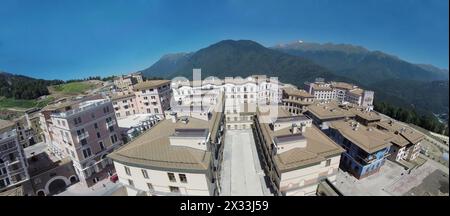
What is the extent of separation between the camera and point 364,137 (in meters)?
20.9

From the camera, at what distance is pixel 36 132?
2720 centimetres

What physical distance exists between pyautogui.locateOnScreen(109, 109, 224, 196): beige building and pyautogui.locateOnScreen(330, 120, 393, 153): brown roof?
15.4 m

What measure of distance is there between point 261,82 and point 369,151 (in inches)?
843

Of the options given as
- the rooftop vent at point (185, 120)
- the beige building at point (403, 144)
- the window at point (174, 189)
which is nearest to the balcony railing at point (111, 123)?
the rooftop vent at point (185, 120)

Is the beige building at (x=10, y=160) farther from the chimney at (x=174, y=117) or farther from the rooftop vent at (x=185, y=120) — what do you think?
the rooftop vent at (x=185, y=120)

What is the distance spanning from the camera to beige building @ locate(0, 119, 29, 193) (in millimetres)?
16594

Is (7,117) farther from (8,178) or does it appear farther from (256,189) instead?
(256,189)

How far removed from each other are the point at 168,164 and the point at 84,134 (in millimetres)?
13121

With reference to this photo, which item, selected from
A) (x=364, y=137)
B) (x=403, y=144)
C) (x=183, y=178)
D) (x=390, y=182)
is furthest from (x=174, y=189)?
(x=403, y=144)

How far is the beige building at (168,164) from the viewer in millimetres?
12578

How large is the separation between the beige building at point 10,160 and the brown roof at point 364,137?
102ft

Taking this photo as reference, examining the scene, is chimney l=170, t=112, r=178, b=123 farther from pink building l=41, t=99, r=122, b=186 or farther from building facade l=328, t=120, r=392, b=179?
building facade l=328, t=120, r=392, b=179

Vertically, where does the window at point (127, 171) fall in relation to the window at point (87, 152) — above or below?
above

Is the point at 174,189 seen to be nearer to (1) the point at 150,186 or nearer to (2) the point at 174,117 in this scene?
(1) the point at 150,186
